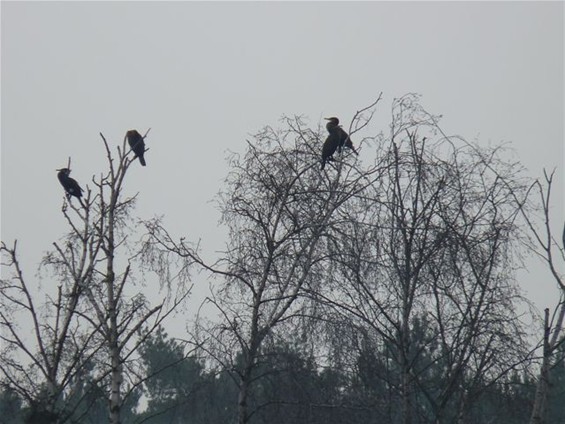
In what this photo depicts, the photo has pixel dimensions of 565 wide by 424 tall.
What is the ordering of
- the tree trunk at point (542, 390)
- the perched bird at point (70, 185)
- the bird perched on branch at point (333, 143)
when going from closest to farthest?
the tree trunk at point (542, 390), the bird perched on branch at point (333, 143), the perched bird at point (70, 185)

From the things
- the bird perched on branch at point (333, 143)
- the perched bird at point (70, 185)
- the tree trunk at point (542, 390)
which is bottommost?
the tree trunk at point (542, 390)

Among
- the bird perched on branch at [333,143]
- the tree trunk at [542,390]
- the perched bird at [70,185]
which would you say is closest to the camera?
the tree trunk at [542,390]

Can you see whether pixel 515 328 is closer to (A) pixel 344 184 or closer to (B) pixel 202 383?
(A) pixel 344 184

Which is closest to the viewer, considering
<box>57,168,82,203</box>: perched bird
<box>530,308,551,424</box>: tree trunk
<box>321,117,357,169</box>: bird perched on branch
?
<box>530,308,551,424</box>: tree trunk

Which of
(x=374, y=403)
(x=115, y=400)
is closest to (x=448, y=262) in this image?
(x=374, y=403)

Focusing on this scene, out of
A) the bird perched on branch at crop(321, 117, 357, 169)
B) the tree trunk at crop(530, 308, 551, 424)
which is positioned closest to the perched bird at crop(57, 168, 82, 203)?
the bird perched on branch at crop(321, 117, 357, 169)

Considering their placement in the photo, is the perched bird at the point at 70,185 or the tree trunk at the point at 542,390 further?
the perched bird at the point at 70,185

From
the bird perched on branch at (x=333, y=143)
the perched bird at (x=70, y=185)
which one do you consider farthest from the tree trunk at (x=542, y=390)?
the perched bird at (x=70, y=185)

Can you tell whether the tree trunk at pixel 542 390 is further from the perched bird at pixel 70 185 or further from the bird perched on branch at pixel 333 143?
the perched bird at pixel 70 185

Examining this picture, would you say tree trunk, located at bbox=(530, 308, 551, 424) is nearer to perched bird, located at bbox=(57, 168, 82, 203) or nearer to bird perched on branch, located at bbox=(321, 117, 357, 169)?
bird perched on branch, located at bbox=(321, 117, 357, 169)

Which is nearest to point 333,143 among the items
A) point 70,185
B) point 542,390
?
point 542,390

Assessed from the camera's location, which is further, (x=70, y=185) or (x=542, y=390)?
(x=70, y=185)

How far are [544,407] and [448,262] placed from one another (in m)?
2.03

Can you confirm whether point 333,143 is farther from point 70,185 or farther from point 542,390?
point 70,185
